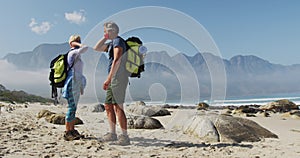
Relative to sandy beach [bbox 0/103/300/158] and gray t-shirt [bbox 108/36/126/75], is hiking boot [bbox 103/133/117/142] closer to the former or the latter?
sandy beach [bbox 0/103/300/158]

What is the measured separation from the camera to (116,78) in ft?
15.2

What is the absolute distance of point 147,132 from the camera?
6.42m

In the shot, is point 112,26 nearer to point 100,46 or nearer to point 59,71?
point 100,46

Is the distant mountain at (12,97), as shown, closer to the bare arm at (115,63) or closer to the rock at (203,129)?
the rock at (203,129)

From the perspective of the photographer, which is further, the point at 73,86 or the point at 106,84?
the point at 73,86

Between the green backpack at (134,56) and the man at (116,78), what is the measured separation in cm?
10

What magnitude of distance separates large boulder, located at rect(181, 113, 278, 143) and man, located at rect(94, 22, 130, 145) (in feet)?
6.14

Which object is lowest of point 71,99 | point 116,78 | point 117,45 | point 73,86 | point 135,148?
point 135,148

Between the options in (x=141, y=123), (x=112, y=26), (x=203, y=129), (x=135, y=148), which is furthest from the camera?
(x=141, y=123)

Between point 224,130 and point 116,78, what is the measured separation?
262 cm

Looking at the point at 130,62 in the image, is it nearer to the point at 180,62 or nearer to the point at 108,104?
the point at 108,104

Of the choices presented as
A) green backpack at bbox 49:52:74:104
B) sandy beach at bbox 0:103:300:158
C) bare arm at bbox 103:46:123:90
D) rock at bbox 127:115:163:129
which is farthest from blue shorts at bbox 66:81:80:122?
rock at bbox 127:115:163:129

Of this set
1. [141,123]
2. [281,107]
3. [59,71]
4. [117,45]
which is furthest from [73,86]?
[281,107]

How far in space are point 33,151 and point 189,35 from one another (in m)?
4.44
